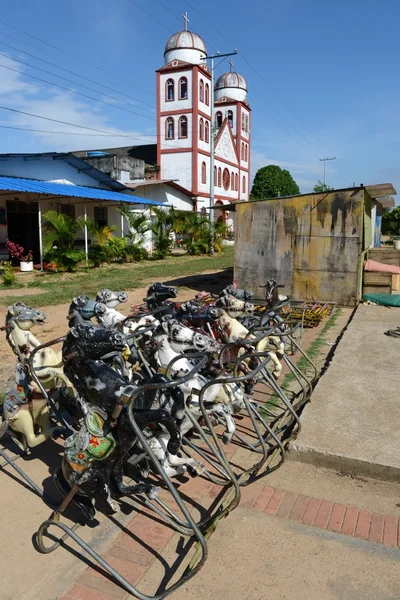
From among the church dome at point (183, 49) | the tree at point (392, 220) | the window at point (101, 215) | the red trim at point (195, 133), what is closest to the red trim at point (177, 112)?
the red trim at point (195, 133)

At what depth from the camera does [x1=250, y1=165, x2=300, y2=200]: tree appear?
2003 inches

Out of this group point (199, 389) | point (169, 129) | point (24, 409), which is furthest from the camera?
point (169, 129)

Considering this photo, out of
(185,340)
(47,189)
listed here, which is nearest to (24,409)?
(185,340)

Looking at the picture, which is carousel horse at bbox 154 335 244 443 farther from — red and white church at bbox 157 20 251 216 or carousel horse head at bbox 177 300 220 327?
red and white church at bbox 157 20 251 216

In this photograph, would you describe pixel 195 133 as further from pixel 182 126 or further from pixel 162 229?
pixel 162 229

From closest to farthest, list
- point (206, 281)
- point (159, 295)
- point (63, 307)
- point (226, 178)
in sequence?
point (159, 295) → point (63, 307) → point (206, 281) → point (226, 178)

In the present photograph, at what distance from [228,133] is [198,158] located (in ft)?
22.8

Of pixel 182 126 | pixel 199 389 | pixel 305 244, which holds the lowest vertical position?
pixel 199 389

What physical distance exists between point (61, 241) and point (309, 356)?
12069 mm

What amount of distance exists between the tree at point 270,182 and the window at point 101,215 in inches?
1192

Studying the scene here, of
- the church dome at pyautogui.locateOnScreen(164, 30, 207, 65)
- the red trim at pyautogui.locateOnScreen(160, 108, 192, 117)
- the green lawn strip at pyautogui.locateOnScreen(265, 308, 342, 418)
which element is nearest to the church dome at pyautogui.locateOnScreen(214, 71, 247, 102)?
the church dome at pyautogui.locateOnScreen(164, 30, 207, 65)

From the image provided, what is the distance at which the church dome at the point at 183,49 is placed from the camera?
34969mm

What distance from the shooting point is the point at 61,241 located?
16734mm

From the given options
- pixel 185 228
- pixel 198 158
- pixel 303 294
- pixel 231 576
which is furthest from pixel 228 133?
pixel 231 576
